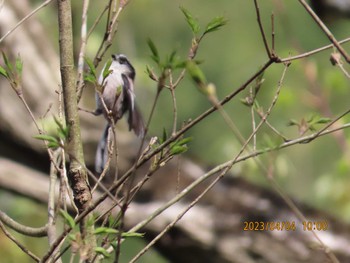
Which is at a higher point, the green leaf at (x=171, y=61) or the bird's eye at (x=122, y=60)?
the bird's eye at (x=122, y=60)

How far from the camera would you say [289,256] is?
354 cm

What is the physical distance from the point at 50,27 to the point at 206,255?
8.47 feet

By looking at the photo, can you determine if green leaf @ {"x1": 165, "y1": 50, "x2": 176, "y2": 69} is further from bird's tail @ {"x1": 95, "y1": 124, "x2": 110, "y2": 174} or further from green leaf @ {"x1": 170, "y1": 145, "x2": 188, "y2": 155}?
bird's tail @ {"x1": 95, "y1": 124, "x2": 110, "y2": 174}

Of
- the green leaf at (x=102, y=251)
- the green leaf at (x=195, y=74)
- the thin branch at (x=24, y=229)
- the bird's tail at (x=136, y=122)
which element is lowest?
the green leaf at (x=102, y=251)

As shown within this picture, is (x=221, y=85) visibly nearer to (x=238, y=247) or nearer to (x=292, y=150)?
(x=292, y=150)

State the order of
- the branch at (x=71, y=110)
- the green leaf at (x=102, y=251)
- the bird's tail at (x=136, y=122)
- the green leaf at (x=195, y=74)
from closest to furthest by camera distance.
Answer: the green leaf at (x=195, y=74) → the green leaf at (x=102, y=251) → the branch at (x=71, y=110) → the bird's tail at (x=136, y=122)

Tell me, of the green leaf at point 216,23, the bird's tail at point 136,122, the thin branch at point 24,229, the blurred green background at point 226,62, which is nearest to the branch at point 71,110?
the thin branch at point 24,229

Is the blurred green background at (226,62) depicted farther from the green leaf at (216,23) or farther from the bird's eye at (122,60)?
the green leaf at (216,23)

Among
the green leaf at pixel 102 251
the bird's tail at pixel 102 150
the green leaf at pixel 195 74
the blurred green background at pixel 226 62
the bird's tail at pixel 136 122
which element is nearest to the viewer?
the green leaf at pixel 195 74

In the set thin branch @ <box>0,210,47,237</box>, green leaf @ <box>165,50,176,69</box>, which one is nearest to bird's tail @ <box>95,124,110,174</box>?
thin branch @ <box>0,210,47,237</box>

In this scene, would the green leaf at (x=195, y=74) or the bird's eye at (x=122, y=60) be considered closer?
the green leaf at (x=195, y=74)

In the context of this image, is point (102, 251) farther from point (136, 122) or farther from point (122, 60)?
point (122, 60)

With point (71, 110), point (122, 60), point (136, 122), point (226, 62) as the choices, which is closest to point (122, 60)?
point (122, 60)

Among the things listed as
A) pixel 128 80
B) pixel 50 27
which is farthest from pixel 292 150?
pixel 128 80
